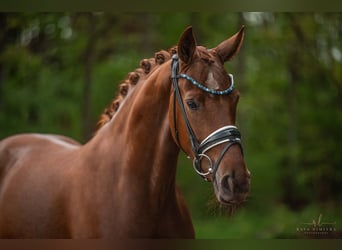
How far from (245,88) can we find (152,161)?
24.2 feet

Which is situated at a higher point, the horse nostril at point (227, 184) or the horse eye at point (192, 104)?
the horse eye at point (192, 104)

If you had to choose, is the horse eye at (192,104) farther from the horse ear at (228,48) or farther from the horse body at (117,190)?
the horse ear at (228,48)

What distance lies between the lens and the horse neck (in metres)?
2.70

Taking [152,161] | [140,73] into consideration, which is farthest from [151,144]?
[140,73]

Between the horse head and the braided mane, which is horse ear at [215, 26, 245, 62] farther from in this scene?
the braided mane

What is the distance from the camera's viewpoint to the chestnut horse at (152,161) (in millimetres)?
2455

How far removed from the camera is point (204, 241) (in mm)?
3398

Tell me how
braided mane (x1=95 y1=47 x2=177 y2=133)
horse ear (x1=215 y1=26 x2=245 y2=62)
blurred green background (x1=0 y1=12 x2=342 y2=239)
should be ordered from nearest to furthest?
horse ear (x1=215 y1=26 x2=245 y2=62) < braided mane (x1=95 y1=47 x2=177 y2=133) < blurred green background (x1=0 y1=12 x2=342 y2=239)

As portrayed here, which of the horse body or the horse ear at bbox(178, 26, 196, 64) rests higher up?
the horse ear at bbox(178, 26, 196, 64)

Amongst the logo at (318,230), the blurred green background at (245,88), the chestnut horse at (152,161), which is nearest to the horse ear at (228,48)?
the chestnut horse at (152,161)

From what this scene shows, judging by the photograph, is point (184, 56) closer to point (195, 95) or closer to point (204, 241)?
point (195, 95)

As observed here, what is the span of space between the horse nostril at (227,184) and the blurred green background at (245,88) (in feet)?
15.8

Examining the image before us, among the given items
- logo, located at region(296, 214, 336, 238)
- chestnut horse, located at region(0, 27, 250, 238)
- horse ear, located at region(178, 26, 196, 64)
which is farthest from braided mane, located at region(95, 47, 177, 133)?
logo, located at region(296, 214, 336, 238)

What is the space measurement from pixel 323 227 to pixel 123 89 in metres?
2.57
